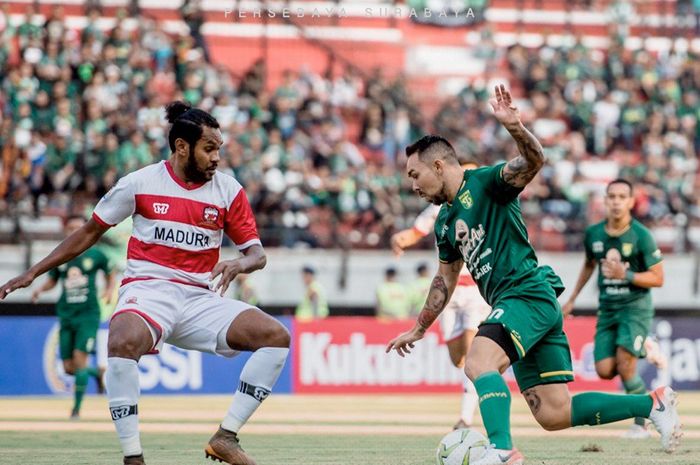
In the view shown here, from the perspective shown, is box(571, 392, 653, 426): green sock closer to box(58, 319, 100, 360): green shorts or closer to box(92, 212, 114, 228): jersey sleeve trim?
box(92, 212, 114, 228): jersey sleeve trim

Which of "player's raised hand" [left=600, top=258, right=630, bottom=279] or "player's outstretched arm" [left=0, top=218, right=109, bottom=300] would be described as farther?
"player's raised hand" [left=600, top=258, right=630, bottom=279]

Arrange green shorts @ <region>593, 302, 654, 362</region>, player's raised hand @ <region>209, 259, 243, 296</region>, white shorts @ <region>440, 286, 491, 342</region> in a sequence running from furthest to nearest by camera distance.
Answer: white shorts @ <region>440, 286, 491, 342</region> < green shorts @ <region>593, 302, 654, 362</region> < player's raised hand @ <region>209, 259, 243, 296</region>

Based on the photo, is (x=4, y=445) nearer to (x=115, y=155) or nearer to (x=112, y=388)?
(x=112, y=388)

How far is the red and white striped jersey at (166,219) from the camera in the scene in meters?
9.37

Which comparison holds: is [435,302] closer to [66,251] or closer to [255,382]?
[255,382]

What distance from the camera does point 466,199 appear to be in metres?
8.87

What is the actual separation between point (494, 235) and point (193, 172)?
6.96 ft

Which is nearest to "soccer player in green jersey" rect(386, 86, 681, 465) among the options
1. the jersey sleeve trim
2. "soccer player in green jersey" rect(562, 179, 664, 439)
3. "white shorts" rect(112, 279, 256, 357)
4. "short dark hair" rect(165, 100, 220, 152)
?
"short dark hair" rect(165, 100, 220, 152)

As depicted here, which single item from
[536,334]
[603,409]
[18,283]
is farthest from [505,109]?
[18,283]

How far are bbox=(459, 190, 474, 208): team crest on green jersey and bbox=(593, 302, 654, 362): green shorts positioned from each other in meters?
5.49

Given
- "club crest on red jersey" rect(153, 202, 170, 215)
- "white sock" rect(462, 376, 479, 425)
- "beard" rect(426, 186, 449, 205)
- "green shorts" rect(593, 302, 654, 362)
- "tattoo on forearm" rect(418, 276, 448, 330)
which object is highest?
"beard" rect(426, 186, 449, 205)

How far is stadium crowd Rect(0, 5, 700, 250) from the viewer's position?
23.7 meters

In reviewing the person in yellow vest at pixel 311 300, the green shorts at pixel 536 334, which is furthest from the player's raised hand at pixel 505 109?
the person in yellow vest at pixel 311 300

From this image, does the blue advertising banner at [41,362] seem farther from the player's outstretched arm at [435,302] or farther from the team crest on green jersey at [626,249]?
the player's outstretched arm at [435,302]
